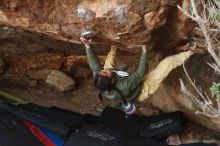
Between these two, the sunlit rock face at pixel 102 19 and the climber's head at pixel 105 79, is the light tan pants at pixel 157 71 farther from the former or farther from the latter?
the climber's head at pixel 105 79

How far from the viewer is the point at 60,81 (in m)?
7.47

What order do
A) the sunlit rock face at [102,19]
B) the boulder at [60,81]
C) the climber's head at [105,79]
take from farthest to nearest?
the boulder at [60,81]
the climber's head at [105,79]
the sunlit rock face at [102,19]

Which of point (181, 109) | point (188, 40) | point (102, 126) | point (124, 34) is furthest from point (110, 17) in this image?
point (181, 109)

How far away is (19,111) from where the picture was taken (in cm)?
585

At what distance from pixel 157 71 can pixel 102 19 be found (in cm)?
107

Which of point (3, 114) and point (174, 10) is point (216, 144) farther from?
point (3, 114)

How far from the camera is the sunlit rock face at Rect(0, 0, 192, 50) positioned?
165 inches

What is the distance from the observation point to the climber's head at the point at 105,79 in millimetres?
4812

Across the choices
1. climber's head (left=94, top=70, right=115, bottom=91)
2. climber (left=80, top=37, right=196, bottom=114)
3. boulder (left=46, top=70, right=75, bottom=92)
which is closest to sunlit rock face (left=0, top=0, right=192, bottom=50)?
climber (left=80, top=37, right=196, bottom=114)

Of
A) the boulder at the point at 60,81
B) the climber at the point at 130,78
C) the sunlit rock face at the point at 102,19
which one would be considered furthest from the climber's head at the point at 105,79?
the boulder at the point at 60,81

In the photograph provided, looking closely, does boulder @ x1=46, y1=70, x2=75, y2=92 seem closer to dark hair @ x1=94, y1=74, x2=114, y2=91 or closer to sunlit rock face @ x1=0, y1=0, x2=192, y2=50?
sunlit rock face @ x1=0, y1=0, x2=192, y2=50

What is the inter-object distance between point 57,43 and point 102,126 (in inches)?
71.4

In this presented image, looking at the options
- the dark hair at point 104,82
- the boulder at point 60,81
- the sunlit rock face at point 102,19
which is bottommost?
the boulder at point 60,81

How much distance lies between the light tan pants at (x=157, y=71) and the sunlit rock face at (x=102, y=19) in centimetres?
24
